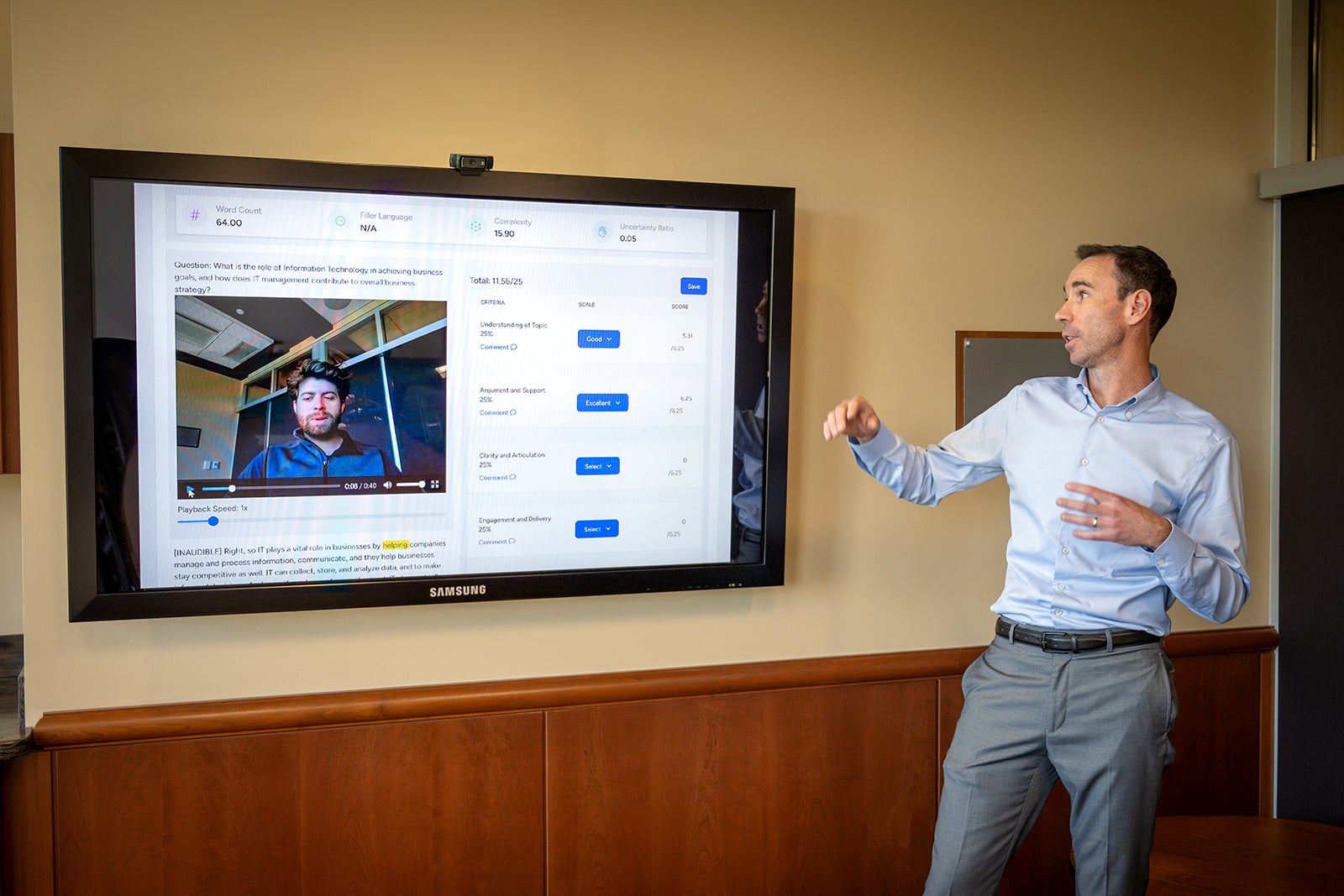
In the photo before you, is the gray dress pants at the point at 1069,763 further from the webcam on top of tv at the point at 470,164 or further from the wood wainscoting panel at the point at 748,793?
the webcam on top of tv at the point at 470,164

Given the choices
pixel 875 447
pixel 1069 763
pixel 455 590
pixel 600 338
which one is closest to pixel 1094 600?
pixel 1069 763

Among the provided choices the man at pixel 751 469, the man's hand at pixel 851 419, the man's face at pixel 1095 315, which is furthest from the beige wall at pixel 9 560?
the man's face at pixel 1095 315

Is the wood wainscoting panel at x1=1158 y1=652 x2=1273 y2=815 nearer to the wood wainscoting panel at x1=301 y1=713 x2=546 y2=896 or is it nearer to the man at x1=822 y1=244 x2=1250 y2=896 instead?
the man at x1=822 y1=244 x2=1250 y2=896

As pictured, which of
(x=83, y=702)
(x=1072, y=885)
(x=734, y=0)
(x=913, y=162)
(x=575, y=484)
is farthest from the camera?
(x=1072, y=885)

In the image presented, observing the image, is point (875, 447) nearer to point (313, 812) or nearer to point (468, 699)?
point (468, 699)

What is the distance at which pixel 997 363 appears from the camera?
2.64 meters

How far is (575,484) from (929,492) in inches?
33.6

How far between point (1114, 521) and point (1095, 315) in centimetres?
52

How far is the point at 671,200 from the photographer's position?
225 centimetres

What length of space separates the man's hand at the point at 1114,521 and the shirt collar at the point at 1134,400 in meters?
0.32

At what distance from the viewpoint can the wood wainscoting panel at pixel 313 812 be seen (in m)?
2.06

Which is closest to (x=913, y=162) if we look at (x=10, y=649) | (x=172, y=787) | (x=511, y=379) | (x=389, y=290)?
(x=511, y=379)

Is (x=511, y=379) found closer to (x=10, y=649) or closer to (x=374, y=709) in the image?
(x=374, y=709)

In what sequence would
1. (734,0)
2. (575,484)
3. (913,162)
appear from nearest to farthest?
(575,484) < (734,0) < (913,162)
